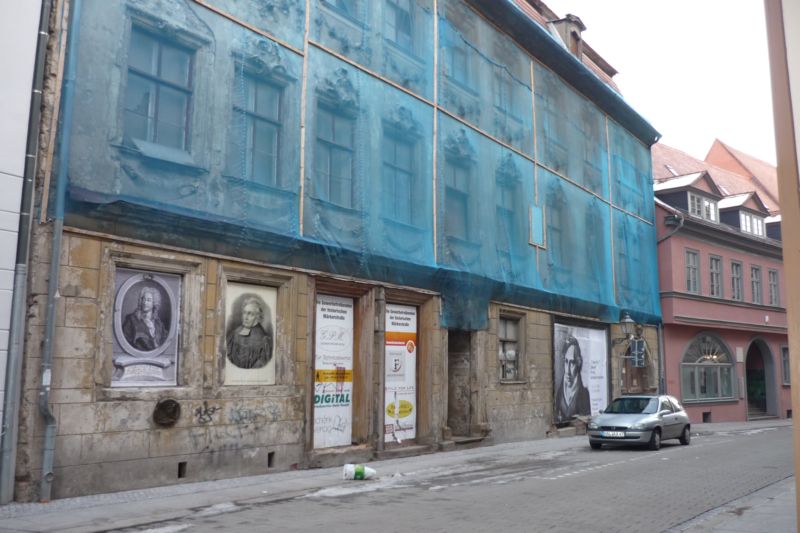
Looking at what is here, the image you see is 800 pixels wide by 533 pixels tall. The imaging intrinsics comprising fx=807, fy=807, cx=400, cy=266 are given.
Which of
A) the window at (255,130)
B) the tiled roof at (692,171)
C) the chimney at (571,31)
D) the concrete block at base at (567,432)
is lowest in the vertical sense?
the concrete block at base at (567,432)

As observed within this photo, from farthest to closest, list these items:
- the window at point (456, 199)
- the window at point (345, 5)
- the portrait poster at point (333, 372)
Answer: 1. the window at point (456, 199)
2. the window at point (345, 5)
3. the portrait poster at point (333, 372)

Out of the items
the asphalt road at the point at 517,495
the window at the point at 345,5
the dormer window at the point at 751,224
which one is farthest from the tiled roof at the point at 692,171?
the window at the point at 345,5

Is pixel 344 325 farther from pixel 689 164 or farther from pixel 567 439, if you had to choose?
pixel 689 164

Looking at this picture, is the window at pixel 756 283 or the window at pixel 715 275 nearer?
the window at pixel 715 275

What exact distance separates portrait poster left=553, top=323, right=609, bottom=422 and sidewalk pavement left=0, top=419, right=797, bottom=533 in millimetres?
11636

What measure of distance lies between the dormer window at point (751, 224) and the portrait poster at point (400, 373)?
26356mm

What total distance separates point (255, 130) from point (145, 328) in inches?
175

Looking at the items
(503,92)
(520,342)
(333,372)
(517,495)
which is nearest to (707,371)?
(520,342)

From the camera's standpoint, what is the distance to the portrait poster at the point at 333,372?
54.1 ft

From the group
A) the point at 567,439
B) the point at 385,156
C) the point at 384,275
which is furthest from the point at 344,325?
the point at 567,439

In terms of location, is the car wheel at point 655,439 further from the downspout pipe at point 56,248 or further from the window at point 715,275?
the window at point 715,275

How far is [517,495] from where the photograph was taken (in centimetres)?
1198

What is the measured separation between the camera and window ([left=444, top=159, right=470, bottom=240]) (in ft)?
69.3

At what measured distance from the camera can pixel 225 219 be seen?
14.3 m
